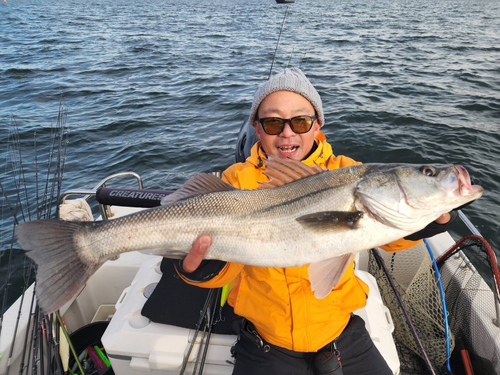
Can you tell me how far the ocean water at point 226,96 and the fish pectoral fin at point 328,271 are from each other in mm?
5303

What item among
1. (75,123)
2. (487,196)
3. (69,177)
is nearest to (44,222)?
(69,177)

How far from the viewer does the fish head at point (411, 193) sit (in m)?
2.39

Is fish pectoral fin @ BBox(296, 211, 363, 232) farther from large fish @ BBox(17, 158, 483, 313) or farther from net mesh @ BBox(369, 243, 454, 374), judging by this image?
net mesh @ BBox(369, 243, 454, 374)

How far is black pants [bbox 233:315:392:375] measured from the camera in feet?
9.21

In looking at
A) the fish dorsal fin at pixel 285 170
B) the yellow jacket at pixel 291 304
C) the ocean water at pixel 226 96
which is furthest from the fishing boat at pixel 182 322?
the ocean water at pixel 226 96

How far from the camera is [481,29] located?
76.0ft

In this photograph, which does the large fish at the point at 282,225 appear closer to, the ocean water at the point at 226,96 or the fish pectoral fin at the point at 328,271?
the fish pectoral fin at the point at 328,271

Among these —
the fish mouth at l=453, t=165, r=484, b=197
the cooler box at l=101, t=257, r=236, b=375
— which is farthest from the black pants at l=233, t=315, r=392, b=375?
the fish mouth at l=453, t=165, r=484, b=197

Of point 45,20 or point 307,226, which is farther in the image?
point 45,20

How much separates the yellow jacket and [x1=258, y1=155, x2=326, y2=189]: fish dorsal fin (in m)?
0.75

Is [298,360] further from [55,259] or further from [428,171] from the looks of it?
[55,259]

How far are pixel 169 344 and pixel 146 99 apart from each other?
41.4ft

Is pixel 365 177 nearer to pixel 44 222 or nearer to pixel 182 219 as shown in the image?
pixel 182 219

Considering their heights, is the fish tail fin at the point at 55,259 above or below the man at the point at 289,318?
above
